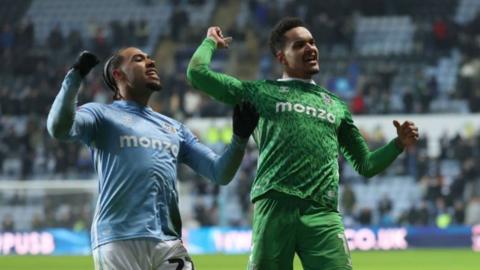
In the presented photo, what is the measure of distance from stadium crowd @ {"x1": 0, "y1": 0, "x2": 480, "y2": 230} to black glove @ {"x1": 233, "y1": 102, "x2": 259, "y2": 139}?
1884 centimetres

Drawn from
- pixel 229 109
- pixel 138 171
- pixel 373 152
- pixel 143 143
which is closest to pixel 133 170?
pixel 138 171

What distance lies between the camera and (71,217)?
2616cm

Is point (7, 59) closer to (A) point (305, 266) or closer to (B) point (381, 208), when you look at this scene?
(B) point (381, 208)

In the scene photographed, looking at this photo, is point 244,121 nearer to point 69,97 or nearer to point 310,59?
point 310,59

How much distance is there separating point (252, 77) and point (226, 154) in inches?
1005

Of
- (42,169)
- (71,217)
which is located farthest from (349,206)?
(42,169)

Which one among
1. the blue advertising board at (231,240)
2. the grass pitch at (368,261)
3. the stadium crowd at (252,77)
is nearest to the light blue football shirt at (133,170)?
the grass pitch at (368,261)

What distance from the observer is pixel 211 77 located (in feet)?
21.9

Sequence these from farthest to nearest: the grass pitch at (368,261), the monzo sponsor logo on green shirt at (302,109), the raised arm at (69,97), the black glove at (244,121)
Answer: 1. the grass pitch at (368,261)
2. the monzo sponsor logo on green shirt at (302,109)
3. the black glove at (244,121)
4. the raised arm at (69,97)

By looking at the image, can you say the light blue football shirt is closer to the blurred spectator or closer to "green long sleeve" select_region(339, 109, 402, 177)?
"green long sleeve" select_region(339, 109, 402, 177)

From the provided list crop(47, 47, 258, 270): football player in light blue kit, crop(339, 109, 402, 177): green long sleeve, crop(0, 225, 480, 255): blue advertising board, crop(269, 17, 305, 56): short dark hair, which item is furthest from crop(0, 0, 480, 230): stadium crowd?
crop(47, 47, 258, 270): football player in light blue kit

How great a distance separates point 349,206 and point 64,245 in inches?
267

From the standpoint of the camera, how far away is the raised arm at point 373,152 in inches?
272

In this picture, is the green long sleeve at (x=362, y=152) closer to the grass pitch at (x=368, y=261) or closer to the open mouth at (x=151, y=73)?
the open mouth at (x=151, y=73)
